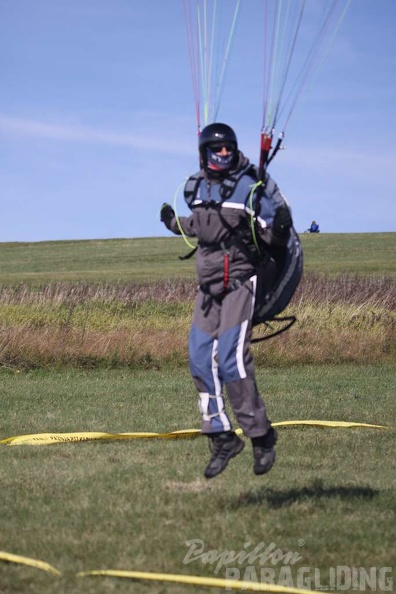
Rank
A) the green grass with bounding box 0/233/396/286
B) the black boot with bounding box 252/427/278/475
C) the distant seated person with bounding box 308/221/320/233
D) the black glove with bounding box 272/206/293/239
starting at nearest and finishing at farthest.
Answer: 1. the black glove with bounding box 272/206/293/239
2. the black boot with bounding box 252/427/278/475
3. the green grass with bounding box 0/233/396/286
4. the distant seated person with bounding box 308/221/320/233

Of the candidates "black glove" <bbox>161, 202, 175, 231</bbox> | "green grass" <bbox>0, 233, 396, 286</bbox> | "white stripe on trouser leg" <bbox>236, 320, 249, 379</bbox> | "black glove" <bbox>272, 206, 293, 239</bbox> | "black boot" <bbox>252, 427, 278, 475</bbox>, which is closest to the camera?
"black glove" <bbox>272, 206, 293, 239</bbox>

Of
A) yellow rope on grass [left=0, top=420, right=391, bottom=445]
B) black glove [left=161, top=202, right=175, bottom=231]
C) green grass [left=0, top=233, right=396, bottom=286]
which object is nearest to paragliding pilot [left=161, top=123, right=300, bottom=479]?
black glove [left=161, top=202, right=175, bottom=231]

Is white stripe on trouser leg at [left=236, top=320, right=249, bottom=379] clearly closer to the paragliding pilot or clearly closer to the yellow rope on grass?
the paragliding pilot

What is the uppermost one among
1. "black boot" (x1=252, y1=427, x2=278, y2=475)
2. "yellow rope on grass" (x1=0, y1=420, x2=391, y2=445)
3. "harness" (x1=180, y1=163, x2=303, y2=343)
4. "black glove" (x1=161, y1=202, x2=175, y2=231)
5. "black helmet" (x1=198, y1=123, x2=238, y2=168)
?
"black helmet" (x1=198, y1=123, x2=238, y2=168)

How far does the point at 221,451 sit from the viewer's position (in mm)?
6590

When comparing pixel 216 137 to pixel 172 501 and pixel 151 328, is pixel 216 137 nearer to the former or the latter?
pixel 172 501

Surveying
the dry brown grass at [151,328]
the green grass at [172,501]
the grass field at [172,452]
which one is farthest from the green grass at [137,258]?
the green grass at [172,501]

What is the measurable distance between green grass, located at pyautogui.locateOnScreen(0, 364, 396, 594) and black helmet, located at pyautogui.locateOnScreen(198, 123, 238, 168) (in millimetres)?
2360

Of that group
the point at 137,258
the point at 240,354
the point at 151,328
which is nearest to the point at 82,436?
the point at 240,354

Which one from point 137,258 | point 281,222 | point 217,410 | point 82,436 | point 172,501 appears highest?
point 281,222

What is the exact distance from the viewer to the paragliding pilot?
6.42 m

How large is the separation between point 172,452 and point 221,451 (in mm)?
2395

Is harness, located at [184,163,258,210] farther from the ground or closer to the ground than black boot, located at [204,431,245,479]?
farther from the ground

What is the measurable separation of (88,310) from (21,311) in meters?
1.58
